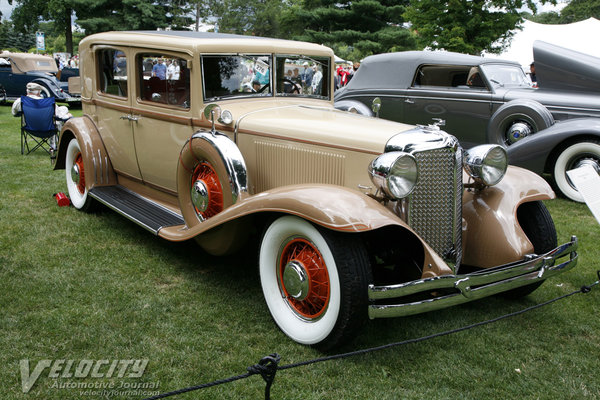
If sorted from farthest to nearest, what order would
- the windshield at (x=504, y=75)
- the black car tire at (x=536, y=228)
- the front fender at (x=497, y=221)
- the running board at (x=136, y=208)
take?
the windshield at (x=504, y=75) → the running board at (x=136, y=208) → the black car tire at (x=536, y=228) → the front fender at (x=497, y=221)

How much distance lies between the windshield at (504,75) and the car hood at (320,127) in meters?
4.96

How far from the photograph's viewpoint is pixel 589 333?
3.18 m

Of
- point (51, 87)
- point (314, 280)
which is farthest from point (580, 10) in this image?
point (314, 280)

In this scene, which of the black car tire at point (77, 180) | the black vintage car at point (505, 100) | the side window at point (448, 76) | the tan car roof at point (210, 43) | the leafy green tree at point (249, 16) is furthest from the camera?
the leafy green tree at point (249, 16)

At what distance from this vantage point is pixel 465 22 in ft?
62.8

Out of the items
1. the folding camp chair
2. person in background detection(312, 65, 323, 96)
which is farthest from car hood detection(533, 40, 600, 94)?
the folding camp chair

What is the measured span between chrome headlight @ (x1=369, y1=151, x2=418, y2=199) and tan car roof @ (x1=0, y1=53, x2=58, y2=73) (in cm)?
1684

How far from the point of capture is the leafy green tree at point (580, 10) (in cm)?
5225

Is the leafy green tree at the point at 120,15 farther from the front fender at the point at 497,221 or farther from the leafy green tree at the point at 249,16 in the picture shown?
the front fender at the point at 497,221

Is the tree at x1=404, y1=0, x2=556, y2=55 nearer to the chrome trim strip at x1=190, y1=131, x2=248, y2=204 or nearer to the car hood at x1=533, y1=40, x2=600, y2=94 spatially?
the car hood at x1=533, y1=40, x2=600, y2=94

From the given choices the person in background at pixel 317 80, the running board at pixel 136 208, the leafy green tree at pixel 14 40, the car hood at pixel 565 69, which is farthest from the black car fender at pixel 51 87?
the leafy green tree at pixel 14 40

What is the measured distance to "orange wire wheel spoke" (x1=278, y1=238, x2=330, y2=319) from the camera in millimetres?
2828

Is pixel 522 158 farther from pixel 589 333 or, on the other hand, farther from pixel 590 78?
pixel 589 333

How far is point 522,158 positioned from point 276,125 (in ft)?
13.7
